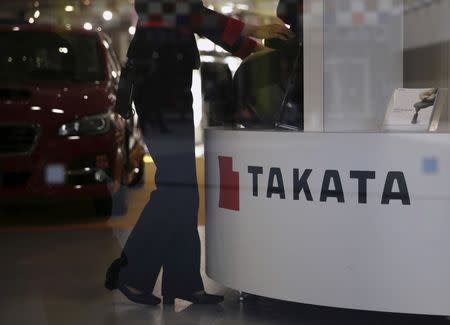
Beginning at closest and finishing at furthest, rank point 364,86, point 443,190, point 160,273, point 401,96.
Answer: point 443,190, point 401,96, point 364,86, point 160,273

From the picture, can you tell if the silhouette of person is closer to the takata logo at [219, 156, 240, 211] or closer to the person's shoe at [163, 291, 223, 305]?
the person's shoe at [163, 291, 223, 305]

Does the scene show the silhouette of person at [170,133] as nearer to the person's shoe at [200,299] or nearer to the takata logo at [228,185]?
the person's shoe at [200,299]

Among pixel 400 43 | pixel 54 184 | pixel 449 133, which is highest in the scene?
pixel 400 43

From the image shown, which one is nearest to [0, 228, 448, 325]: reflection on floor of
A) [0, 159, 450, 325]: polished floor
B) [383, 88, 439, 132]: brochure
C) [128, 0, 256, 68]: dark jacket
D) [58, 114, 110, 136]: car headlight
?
[0, 159, 450, 325]: polished floor

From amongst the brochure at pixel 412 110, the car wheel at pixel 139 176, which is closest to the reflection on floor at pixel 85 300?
the car wheel at pixel 139 176

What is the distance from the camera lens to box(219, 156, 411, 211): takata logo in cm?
285

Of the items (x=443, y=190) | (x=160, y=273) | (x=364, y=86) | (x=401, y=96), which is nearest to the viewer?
(x=443, y=190)

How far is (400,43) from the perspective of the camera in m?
3.29

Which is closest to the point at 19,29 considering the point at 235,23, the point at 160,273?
the point at 235,23

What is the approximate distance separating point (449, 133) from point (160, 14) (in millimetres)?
1211

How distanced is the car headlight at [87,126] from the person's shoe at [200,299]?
70 centimetres

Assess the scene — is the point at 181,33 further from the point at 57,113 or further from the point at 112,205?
the point at 112,205

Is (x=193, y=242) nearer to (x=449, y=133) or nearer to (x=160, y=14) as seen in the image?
(x=160, y=14)

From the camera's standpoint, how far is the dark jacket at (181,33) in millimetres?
3393
